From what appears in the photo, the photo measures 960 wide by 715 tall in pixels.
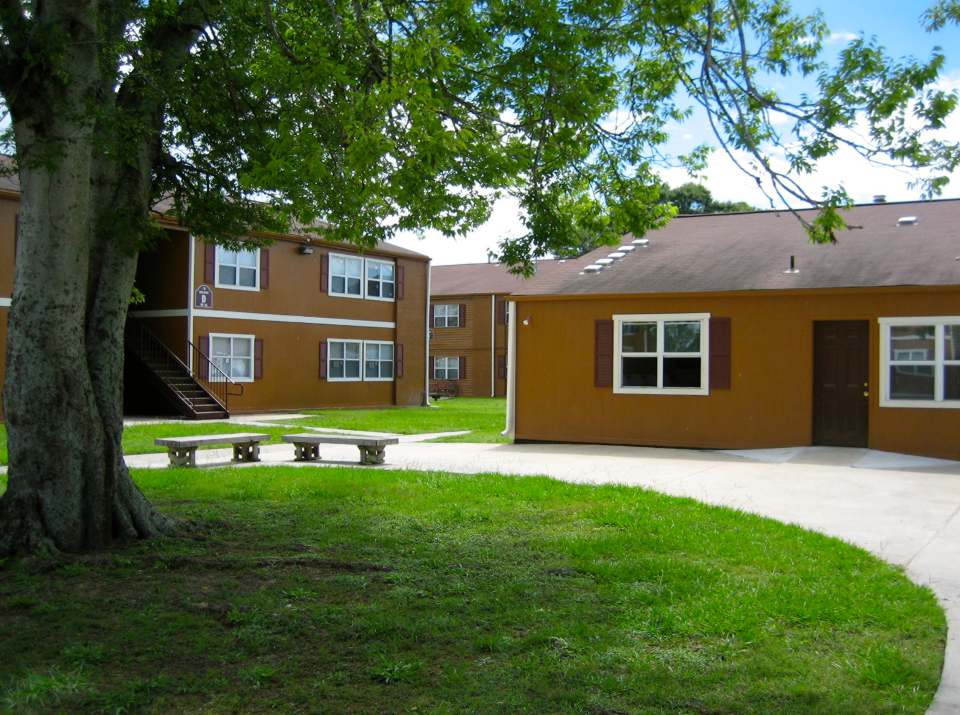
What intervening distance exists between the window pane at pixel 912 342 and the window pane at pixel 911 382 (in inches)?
6.8

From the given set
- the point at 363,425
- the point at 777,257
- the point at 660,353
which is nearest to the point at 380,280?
the point at 363,425

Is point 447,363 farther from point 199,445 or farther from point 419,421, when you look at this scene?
point 199,445

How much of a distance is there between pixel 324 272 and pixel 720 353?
1533 cm

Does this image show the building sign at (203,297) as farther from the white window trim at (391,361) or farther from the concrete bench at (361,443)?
the concrete bench at (361,443)

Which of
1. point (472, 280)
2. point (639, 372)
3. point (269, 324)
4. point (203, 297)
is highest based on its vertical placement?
point (472, 280)

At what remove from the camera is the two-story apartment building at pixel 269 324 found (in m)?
23.9

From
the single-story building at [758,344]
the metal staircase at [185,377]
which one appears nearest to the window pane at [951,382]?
the single-story building at [758,344]

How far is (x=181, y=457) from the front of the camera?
42.5 feet

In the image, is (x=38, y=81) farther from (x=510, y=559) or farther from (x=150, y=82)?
(x=510, y=559)

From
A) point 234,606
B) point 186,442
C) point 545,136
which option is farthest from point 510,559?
point 186,442

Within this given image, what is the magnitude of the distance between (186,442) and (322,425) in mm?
8233

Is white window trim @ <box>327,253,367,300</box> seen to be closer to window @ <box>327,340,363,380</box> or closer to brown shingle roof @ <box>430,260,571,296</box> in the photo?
window @ <box>327,340,363,380</box>

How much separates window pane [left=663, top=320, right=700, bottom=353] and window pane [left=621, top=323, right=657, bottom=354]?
0.22 metres

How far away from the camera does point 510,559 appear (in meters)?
6.94
